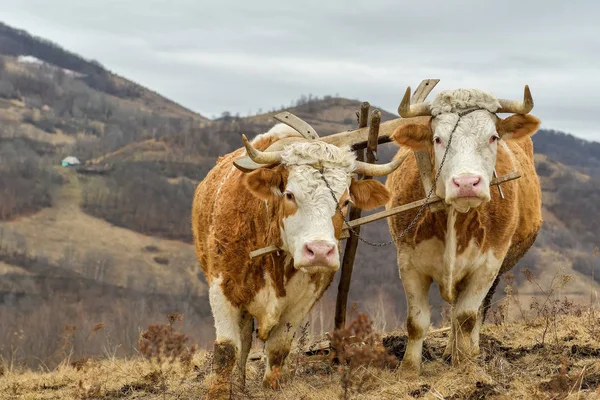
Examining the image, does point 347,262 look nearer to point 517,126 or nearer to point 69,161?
point 517,126

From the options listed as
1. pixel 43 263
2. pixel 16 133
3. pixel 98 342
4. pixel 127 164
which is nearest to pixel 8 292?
pixel 43 263

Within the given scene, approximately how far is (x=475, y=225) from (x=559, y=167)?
409 feet

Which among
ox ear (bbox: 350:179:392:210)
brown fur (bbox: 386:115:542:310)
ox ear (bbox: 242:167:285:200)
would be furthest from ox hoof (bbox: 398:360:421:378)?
ox ear (bbox: 242:167:285:200)

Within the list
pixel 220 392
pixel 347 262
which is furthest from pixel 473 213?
pixel 220 392

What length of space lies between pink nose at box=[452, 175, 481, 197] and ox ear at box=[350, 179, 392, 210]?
0.64m

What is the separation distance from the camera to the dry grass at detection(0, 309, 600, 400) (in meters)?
6.27

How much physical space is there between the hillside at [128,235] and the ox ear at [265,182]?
25421 millimetres

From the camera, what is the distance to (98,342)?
41125 mm

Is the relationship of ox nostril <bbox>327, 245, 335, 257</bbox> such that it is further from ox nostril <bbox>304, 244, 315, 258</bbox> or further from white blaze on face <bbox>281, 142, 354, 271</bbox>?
ox nostril <bbox>304, 244, 315, 258</bbox>

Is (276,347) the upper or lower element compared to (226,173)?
lower

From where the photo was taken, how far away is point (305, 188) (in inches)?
249

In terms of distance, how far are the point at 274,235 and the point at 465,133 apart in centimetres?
214

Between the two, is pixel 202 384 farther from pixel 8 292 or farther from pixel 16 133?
pixel 16 133

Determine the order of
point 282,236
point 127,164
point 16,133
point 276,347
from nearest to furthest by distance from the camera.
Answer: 1. point 282,236
2. point 276,347
3. point 127,164
4. point 16,133
